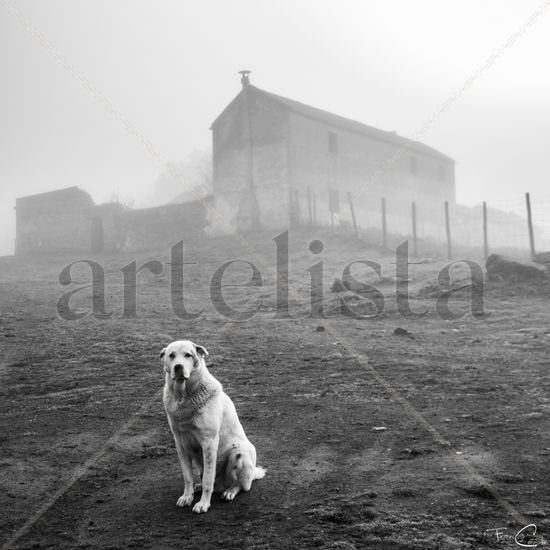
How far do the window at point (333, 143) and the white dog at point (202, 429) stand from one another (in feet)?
119

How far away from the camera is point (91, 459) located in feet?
21.9

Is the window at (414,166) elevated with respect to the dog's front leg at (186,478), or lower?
elevated

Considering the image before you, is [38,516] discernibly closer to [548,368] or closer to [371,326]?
[548,368]

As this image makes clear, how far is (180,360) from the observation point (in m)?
5.06

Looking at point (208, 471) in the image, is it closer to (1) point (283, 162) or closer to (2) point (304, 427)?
(2) point (304, 427)

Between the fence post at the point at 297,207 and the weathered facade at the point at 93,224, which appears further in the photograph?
the weathered facade at the point at 93,224

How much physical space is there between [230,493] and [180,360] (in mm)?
1264

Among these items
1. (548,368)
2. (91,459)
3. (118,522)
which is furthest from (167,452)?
(548,368)

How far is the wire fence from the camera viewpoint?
33.9 m

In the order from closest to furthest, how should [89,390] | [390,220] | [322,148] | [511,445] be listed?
[511,445]
[89,390]
[322,148]
[390,220]

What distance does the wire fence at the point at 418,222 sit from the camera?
33938 millimetres

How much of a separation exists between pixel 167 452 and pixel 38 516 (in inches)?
71.6
